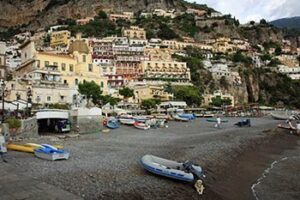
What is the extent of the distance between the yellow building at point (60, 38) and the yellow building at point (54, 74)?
196 feet

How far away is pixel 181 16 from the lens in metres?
173

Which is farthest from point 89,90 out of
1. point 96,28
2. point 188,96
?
point 96,28

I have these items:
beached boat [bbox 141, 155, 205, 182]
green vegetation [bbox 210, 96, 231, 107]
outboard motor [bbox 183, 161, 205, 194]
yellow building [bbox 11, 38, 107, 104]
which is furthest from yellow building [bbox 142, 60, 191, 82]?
outboard motor [bbox 183, 161, 205, 194]

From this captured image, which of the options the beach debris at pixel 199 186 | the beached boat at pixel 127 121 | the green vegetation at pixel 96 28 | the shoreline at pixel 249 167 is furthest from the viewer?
the green vegetation at pixel 96 28

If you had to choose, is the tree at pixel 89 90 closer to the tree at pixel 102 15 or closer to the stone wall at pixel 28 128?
the stone wall at pixel 28 128

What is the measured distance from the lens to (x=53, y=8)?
171375mm

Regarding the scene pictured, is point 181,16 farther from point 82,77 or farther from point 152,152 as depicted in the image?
point 152,152

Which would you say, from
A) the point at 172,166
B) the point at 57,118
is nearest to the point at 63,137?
the point at 57,118

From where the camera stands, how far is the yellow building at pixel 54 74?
49.3 meters

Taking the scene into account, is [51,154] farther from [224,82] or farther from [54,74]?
[224,82]

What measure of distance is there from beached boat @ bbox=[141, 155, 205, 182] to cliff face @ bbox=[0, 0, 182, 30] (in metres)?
151

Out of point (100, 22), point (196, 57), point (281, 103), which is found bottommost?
point (281, 103)

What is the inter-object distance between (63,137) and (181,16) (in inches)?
5847

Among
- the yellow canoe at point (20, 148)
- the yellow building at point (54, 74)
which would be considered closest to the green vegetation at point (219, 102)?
the yellow building at point (54, 74)
